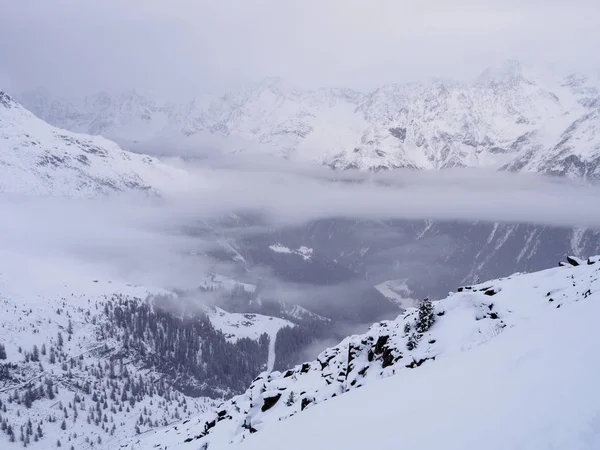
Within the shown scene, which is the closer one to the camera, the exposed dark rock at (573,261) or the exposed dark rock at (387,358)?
the exposed dark rock at (387,358)

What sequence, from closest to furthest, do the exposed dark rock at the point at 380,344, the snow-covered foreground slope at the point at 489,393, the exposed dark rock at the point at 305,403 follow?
the snow-covered foreground slope at the point at 489,393 < the exposed dark rock at the point at 305,403 < the exposed dark rock at the point at 380,344

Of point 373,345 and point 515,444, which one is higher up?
point 515,444

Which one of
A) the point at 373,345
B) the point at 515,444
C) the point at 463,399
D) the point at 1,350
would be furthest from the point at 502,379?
the point at 1,350

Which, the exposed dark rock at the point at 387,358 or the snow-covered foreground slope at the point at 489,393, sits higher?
the snow-covered foreground slope at the point at 489,393

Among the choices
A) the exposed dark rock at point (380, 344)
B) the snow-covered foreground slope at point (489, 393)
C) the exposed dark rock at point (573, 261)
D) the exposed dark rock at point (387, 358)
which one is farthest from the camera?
the exposed dark rock at point (573, 261)

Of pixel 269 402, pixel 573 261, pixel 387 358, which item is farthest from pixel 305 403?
pixel 573 261

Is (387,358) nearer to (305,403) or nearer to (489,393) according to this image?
(305,403)

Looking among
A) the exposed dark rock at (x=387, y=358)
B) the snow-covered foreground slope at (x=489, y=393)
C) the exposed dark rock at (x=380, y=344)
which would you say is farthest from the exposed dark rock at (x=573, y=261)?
the exposed dark rock at (x=387, y=358)

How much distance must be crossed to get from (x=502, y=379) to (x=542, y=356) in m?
1.51

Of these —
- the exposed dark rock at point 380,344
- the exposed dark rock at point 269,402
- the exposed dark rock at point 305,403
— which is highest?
the exposed dark rock at point 380,344

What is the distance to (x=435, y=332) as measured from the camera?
29953mm

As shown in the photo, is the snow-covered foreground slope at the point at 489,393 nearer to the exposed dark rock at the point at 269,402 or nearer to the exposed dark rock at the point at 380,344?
the exposed dark rock at the point at 380,344

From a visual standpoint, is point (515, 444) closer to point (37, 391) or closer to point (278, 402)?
Result: point (278, 402)

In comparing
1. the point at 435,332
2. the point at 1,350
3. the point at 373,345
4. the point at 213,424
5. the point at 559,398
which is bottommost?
the point at 1,350
